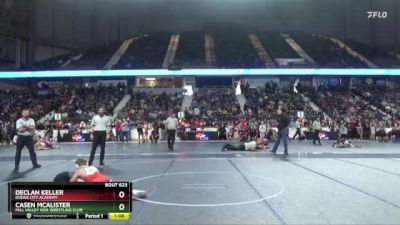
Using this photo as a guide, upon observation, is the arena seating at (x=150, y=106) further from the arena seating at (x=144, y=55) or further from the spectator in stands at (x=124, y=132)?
the spectator in stands at (x=124, y=132)

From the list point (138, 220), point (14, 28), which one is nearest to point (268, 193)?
point (138, 220)

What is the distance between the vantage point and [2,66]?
34.4 metres

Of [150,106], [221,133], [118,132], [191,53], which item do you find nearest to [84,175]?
[118,132]

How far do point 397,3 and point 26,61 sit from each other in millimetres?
37398

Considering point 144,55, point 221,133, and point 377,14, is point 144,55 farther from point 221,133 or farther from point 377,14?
point 377,14

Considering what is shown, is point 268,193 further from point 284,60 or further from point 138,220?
point 284,60

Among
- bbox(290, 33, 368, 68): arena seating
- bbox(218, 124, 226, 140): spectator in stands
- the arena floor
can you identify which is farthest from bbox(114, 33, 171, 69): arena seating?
the arena floor

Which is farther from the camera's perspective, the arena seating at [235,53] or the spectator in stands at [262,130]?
the arena seating at [235,53]
